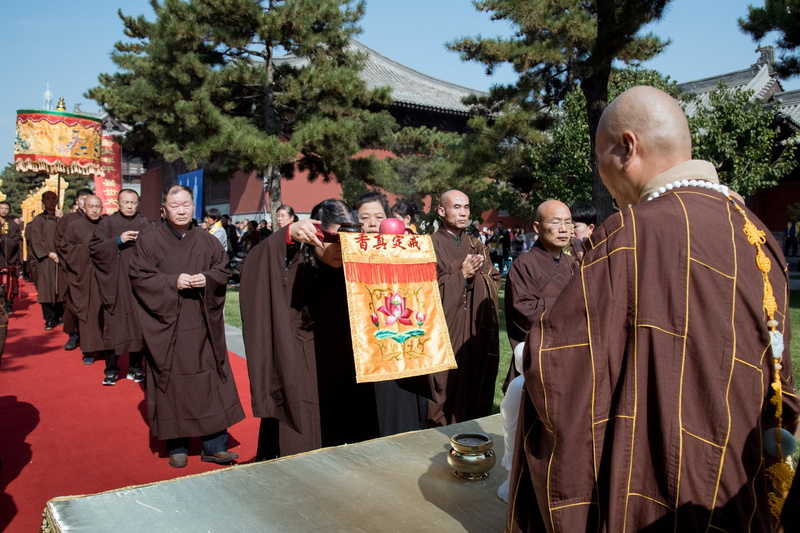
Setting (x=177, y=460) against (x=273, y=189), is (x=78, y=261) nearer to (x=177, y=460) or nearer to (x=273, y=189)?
(x=177, y=460)

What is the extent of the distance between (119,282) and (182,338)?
2.37m

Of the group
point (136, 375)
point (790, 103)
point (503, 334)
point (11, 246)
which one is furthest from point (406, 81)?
point (136, 375)

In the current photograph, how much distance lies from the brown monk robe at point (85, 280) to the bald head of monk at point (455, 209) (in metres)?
3.76

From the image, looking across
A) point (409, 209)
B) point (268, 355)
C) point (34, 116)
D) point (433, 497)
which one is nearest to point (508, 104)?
point (409, 209)

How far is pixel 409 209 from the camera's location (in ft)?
16.8

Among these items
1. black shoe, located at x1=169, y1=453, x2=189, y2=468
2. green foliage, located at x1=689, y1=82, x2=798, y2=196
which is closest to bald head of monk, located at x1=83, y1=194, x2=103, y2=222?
black shoe, located at x1=169, y1=453, x2=189, y2=468

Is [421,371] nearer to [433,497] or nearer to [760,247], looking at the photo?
[433,497]

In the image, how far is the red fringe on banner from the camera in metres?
2.46

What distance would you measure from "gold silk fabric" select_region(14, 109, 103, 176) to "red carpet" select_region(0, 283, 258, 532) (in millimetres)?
4037

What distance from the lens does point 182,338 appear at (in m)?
3.76

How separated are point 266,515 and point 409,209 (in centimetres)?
362

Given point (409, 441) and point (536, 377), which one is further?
point (409, 441)

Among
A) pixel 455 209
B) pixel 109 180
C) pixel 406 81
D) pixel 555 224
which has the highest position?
pixel 406 81

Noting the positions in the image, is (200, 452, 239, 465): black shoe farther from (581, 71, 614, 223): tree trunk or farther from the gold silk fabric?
the gold silk fabric
